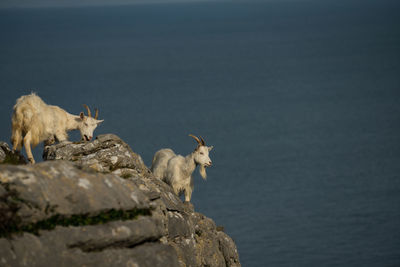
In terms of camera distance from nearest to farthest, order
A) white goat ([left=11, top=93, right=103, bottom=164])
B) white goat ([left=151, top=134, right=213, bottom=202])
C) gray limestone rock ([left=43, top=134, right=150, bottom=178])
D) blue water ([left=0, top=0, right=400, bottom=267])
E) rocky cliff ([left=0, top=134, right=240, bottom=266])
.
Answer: rocky cliff ([left=0, top=134, right=240, bottom=266]), gray limestone rock ([left=43, top=134, right=150, bottom=178]), white goat ([left=11, top=93, right=103, bottom=164]), white goat ([left=151, top=134, right=213, bottom=202]), blue water ([left=0, top=0, right=400, bottom=267])

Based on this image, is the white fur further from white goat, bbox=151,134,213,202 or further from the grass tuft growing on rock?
the grass tuft growing on rock

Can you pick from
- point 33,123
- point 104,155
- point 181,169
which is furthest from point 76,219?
point 181,169

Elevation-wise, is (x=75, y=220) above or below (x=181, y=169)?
below

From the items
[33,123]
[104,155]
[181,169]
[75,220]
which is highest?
[33,123]

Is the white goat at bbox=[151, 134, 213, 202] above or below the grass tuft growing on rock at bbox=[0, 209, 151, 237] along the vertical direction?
above

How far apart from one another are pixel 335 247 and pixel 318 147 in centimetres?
4281

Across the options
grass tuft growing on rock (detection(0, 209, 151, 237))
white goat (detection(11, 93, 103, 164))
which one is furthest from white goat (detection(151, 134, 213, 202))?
grass tuft growing on rock (detection(0, 209, 151, 237))

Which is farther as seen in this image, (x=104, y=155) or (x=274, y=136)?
(x=274, y=136)

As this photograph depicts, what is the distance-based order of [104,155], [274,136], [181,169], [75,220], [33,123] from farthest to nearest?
[274,136]
[181,169]
[33,123]
[104,155]
[75,220]

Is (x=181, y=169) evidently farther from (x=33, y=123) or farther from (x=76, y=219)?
(x=76, y=219)

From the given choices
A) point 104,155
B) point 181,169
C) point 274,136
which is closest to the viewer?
point 104,155

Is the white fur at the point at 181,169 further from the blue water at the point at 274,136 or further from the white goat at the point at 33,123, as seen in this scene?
the blue water at the point at 274,136

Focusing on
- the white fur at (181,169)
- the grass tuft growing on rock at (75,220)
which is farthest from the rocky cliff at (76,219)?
the white fur at (181,169)

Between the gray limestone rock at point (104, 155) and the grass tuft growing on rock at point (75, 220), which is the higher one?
the gray limestone rock at point (104, 155)
